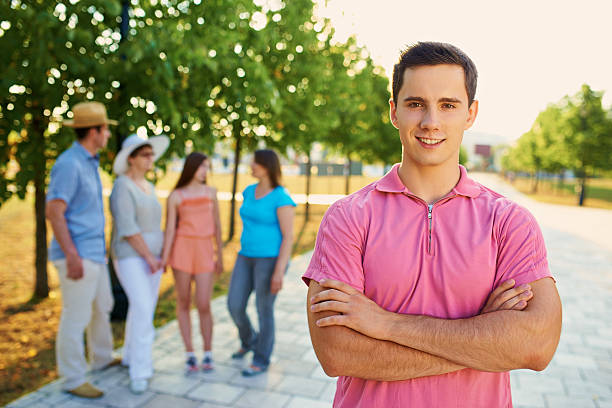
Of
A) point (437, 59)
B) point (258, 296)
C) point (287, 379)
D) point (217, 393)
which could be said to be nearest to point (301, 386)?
point (287, 379)

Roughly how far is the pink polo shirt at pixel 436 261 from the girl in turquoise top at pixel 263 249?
118 inches

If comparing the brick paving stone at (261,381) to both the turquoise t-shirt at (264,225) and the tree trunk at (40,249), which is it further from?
the tree trunk at (40,249)

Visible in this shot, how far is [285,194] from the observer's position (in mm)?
4820

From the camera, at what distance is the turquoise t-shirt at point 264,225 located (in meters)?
4.73

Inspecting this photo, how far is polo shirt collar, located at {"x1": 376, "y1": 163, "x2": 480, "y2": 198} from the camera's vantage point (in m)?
1.73

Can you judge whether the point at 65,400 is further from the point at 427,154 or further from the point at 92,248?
the point at 427,154

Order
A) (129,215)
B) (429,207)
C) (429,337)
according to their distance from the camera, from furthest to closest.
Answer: (129,215), (429,207), (429,337)

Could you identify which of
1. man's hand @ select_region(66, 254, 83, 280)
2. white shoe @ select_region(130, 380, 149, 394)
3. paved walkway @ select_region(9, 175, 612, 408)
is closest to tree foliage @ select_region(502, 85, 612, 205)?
paved walkway @ select_region(9, 175, 612, 408)

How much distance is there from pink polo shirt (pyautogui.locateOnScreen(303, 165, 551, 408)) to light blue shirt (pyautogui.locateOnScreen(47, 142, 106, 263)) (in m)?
3.20

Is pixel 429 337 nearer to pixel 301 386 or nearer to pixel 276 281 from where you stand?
pixel 276 281

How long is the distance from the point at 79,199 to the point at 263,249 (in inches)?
66.1

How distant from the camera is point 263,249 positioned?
15.5ft

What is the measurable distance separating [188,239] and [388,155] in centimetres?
1852

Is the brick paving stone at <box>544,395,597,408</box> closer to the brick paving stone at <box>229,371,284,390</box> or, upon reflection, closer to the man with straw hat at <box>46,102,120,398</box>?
the brick paving stone at <box>229,371,284,390</box>
